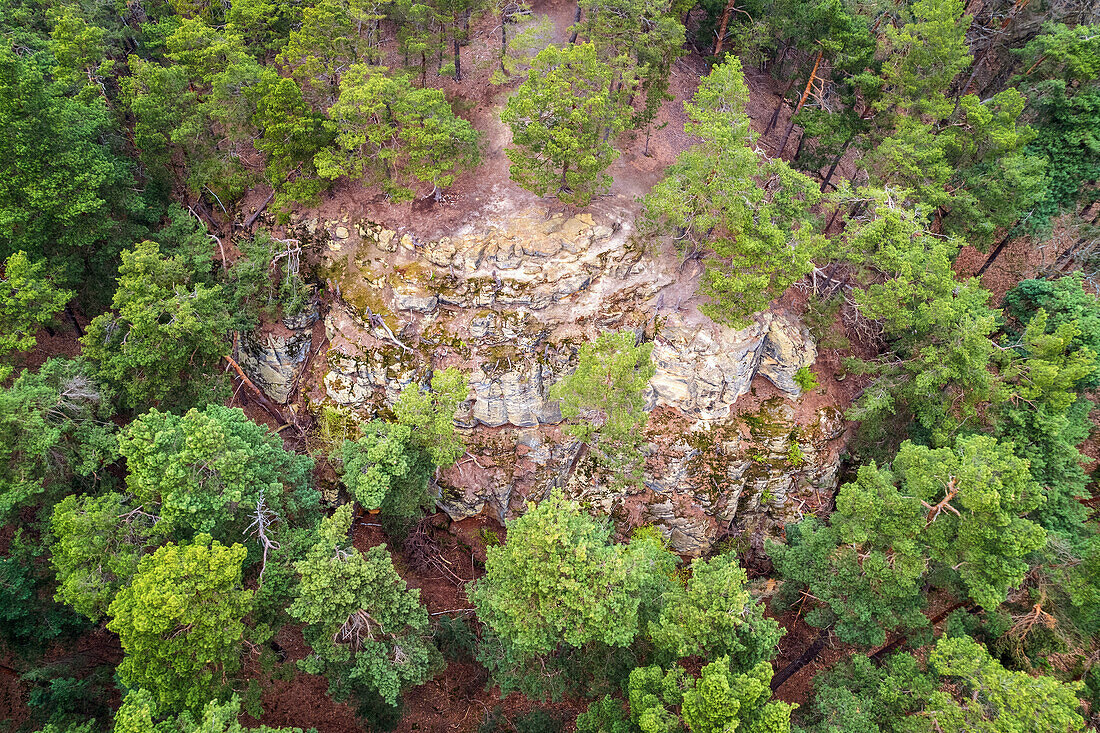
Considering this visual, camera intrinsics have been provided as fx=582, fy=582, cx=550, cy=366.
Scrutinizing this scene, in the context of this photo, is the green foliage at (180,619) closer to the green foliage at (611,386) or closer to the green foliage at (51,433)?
the green foliage at (51,433)

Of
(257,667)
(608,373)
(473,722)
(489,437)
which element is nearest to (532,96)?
(608,373)

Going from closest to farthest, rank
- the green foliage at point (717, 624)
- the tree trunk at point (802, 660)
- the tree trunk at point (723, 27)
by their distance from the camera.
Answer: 1. the green foliage at point (717, 624)
2. the tree trunk at point (802, 660)
3. the tree trunk at point (723, 27)

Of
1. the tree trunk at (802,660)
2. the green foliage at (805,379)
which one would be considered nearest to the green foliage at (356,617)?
the tree trunk at (802,660)

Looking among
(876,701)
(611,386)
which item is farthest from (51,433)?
(876,701)

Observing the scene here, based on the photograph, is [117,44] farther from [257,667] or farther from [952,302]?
[952,302]

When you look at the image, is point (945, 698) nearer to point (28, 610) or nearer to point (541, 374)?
point (541, 374)

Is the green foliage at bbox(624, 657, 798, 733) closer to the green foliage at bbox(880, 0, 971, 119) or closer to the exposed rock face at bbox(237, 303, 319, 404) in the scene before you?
the exposed rock face at bbox(237, 303, 319, 404)
